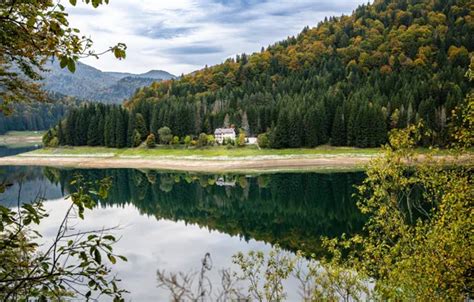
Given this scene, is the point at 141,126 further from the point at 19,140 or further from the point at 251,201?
the point at 19,140

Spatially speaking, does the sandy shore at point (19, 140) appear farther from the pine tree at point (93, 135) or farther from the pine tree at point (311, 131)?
the pine tree at point (311, 131)

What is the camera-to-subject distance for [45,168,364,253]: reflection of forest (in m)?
38.4

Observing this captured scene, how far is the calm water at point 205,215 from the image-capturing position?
1223 inches

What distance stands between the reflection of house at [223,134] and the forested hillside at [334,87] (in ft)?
23.1

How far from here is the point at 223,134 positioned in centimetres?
9862

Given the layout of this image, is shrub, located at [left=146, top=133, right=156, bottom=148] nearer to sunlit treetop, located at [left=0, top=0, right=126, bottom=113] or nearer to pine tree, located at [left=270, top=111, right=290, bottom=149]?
pine tree, located at [left=270, top=111, right=290, bottom=149]

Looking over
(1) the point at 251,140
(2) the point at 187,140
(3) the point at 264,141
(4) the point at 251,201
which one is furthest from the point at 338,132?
(4) the point at 251,201

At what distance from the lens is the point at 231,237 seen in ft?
121

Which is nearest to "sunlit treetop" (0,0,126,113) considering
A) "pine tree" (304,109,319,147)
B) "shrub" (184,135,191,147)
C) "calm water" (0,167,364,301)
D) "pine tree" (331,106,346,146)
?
"calm water" (0,167,364,301)

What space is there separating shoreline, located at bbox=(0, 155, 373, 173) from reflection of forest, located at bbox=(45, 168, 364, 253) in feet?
19.8

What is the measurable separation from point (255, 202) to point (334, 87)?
271 feet

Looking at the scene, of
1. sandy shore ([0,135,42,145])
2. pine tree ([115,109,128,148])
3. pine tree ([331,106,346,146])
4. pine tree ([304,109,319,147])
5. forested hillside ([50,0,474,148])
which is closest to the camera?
pine tree ([304,109,319,147])

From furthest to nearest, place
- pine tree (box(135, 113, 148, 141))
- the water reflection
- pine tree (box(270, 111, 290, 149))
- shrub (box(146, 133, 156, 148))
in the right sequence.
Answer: pine tree (box(135, 113, 148, 141)) → shrub (box(146, 133, 156, 148)) → pine tree (box(270, 111, 290, 149)) → the water reflection

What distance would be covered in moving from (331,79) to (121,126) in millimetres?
68899
